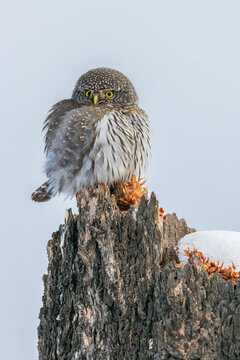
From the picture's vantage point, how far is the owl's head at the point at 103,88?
6.69 meters

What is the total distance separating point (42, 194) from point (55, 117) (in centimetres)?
112

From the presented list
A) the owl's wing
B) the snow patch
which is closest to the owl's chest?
the owl's wing

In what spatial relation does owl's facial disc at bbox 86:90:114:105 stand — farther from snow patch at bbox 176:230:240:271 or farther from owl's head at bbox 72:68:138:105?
snow patch at bbox 176:230:240:271

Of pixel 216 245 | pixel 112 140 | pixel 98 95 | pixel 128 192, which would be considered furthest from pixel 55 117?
pixel 216 245

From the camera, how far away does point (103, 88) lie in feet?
22.0

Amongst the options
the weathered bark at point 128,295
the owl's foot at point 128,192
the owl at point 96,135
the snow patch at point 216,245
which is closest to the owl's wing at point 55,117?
the owl at point 96,135

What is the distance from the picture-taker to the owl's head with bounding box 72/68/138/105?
22.0 feet

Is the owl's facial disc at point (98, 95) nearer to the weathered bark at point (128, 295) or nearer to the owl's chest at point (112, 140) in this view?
the owl's chest at point (112, 140)

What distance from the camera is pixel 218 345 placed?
4.38 metres

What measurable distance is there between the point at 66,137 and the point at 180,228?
5.86 feet

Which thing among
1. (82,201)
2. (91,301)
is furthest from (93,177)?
(91,301)

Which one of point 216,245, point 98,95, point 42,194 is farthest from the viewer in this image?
point 42,194

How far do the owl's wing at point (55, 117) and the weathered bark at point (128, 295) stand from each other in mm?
1414

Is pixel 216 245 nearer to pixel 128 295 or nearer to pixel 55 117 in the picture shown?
pixel 128 295
